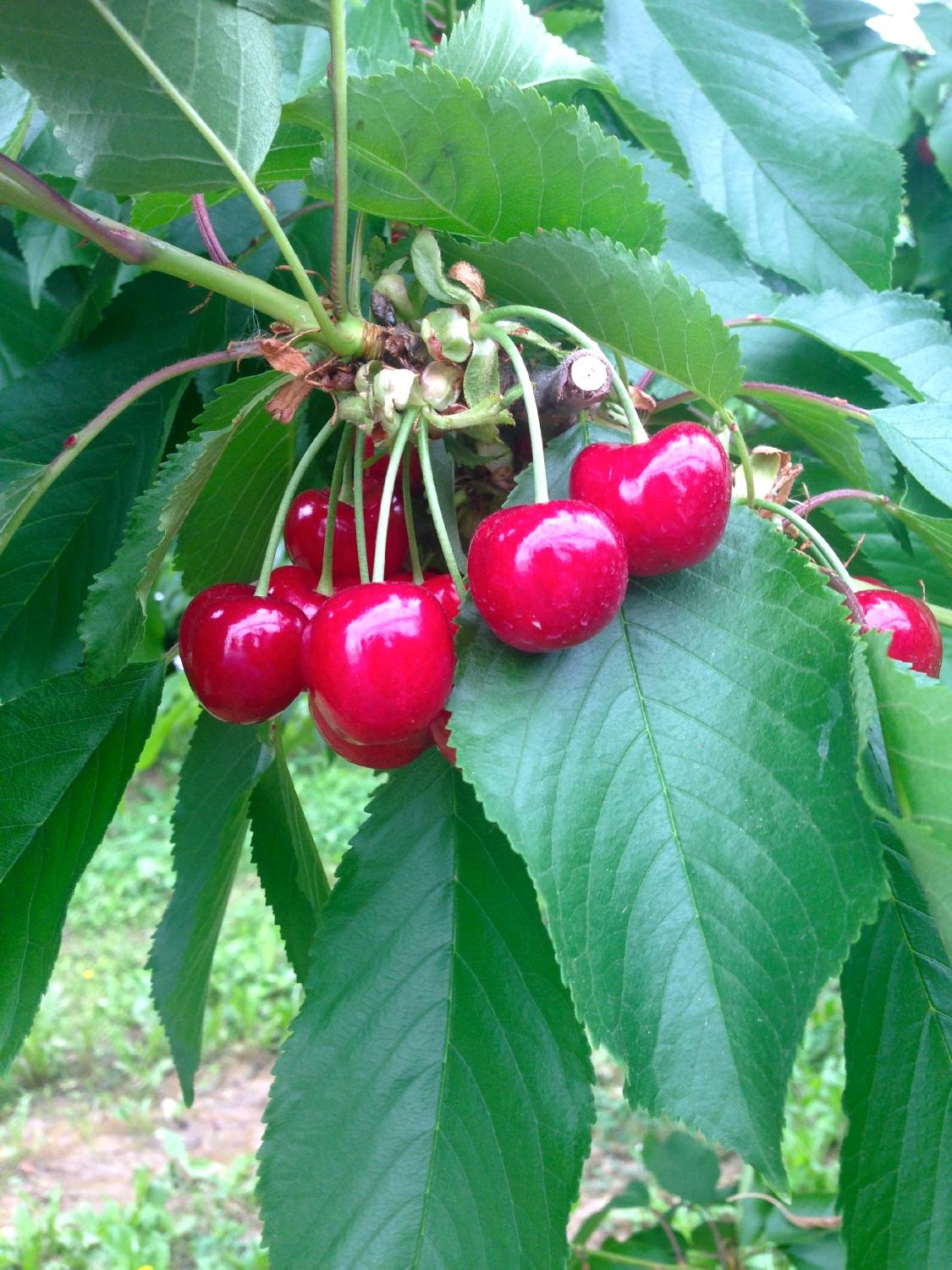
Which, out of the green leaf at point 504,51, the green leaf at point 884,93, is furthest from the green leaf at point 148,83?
the green leaf at point 884,93

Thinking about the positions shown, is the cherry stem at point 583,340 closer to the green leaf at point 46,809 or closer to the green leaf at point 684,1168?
the green leaf at point 46,809

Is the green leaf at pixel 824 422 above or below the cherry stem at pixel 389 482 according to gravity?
above

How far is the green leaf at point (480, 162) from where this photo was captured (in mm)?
714

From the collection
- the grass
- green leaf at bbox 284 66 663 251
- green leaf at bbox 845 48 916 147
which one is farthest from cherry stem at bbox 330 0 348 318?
the grass

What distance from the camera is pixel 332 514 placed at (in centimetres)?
80

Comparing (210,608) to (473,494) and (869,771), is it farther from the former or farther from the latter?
(869,771)

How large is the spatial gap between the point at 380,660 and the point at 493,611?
0.07 m

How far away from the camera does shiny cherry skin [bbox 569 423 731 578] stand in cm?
62

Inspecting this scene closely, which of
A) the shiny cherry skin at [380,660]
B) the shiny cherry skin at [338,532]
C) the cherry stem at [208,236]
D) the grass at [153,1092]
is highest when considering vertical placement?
the cherry stem at [208,236]

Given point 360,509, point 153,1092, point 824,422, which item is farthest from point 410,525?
point 153,1092

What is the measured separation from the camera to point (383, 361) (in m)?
0.76

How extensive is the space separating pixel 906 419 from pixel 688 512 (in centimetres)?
34

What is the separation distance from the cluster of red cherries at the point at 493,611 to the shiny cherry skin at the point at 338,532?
10cm

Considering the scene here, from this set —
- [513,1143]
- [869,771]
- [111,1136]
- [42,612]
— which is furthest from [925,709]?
[111,1136]
